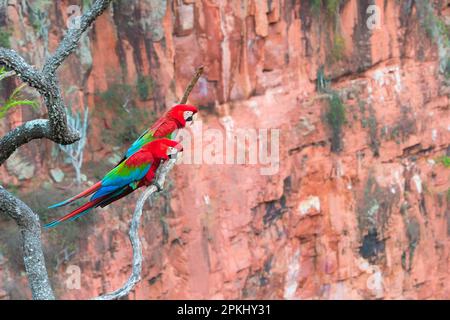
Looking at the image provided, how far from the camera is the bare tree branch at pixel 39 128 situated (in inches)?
203

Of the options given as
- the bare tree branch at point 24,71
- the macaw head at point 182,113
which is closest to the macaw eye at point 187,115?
the macaw head at point 182,113

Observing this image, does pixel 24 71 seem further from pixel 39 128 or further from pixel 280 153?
pixel 280 153

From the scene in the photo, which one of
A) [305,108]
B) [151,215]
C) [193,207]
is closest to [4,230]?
[151,215]

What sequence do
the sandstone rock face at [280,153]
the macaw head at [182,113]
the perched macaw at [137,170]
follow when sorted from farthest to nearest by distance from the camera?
the sandstone rock face at [280,153] → the macaw head at [182,113] → the perched macaw at [137,170]

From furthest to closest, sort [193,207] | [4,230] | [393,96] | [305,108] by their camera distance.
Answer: [393,96] → [305,108] → [193,207] → [4,230]

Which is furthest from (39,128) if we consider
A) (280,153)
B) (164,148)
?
(280,153)

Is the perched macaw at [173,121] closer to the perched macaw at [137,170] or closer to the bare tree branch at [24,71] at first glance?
the perched macaw at [137,170]

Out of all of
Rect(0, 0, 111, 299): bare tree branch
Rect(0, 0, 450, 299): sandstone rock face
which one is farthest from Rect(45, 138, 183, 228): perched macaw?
Rect(0, 0, 450, 299): sandstone rock face

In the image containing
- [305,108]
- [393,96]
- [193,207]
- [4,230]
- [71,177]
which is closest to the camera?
[4,230]

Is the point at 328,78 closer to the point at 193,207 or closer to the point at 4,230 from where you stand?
the point at 193,207

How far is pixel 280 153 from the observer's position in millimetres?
14859

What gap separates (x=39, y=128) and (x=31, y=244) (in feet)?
2.11

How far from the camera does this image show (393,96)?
53.3 feet

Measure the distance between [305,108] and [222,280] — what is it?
3028 millimetres
